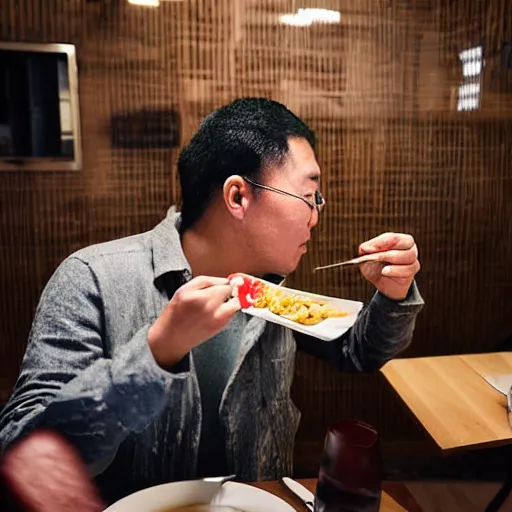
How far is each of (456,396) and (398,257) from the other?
0.50m

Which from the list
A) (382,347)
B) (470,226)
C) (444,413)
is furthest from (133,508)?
(470,226)

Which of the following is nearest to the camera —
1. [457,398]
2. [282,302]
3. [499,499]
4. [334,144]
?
[282,302]

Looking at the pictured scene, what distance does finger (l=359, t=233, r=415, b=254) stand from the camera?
1283mm

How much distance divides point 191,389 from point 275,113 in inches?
27.1

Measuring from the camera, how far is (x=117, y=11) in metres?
1.42

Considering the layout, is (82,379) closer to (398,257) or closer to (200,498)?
(200,498)

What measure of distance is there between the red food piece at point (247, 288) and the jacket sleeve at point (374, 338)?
1.16 feet

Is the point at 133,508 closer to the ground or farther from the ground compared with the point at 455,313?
closer to the ground

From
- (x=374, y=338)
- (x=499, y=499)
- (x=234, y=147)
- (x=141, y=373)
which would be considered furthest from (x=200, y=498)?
(x=499, y=499)

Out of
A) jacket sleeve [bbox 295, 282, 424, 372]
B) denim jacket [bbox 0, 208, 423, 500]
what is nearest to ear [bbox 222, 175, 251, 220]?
denim jacket [bbox 0, 208, 423, 500]

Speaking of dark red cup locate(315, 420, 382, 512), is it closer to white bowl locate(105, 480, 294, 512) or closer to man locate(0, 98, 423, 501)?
white bowl locate(105, 480, 294, 512)

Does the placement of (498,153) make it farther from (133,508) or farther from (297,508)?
(133,508)

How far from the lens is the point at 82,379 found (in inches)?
40.2

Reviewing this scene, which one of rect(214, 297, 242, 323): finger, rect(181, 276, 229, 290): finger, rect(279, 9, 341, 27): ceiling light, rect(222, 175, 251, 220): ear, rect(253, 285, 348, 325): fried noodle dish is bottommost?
rect(253, 285, 348, 325): fried noodle dish
